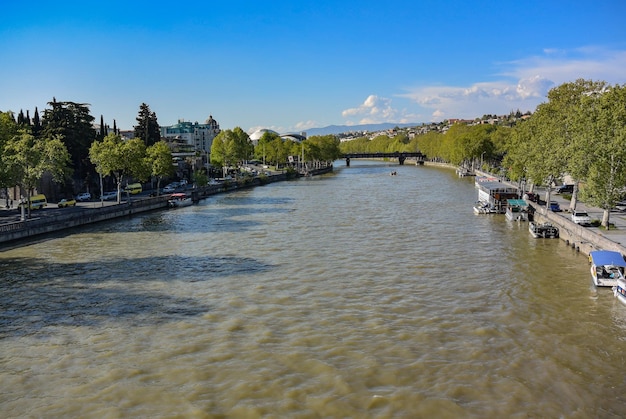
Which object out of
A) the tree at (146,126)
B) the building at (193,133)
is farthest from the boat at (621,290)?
the building at (193,133)

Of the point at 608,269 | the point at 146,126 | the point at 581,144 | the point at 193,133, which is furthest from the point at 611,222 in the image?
the point at 193,133

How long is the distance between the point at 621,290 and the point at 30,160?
4178 cm

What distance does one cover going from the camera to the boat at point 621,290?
21.9 metres

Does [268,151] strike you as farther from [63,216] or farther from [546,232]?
[546,232]

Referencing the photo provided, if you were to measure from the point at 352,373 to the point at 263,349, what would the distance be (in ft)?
11.2

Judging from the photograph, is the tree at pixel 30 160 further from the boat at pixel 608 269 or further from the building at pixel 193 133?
the building at pixel 193 133

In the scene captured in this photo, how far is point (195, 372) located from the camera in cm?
1614

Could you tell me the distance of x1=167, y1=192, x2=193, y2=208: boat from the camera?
62.2m

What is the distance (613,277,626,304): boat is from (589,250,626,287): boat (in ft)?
3.67

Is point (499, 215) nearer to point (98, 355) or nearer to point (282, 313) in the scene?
point (282, 313)

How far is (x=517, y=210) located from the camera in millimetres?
48000

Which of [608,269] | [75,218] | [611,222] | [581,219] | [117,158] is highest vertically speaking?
[117,158]

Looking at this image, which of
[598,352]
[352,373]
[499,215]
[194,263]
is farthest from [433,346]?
[499,215]

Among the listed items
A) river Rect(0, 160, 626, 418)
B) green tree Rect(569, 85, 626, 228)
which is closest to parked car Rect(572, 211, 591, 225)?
green tree Rect(569, 85, 626, 228)
